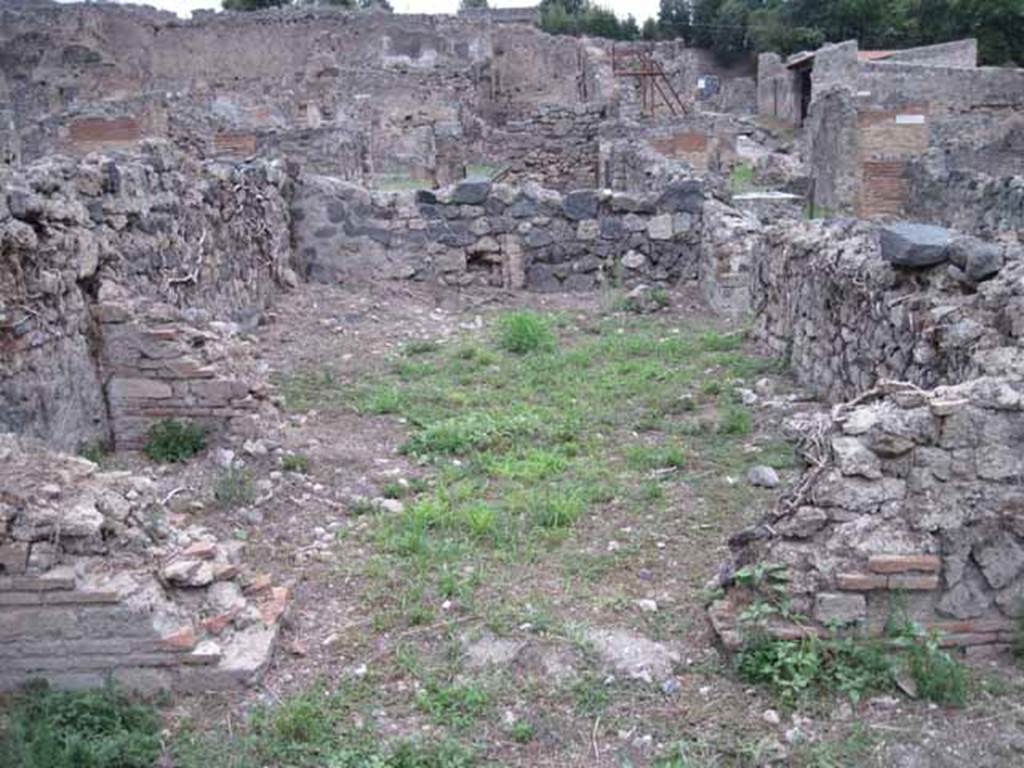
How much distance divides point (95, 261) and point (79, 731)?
12.2ft

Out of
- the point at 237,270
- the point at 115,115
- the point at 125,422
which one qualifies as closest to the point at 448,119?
the point at 115,115

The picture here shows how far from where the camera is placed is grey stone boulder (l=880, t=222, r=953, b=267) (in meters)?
5.16

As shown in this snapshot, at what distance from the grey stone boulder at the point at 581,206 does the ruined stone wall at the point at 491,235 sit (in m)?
0.01

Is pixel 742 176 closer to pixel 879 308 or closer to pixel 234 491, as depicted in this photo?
pixel 879 308

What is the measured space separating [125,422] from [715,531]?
3510mm

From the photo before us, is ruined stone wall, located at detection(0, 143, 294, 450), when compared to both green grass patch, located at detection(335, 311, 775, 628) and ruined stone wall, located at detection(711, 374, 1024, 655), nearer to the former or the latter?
green grass patch, located at detection(335, 311, 775, 628)

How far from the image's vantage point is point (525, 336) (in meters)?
8.48

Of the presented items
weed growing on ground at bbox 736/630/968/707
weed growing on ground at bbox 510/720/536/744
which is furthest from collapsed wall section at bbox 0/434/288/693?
weed growing on ground at bbox 736/630/968/707

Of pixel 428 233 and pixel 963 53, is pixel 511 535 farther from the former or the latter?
pixel 963 53

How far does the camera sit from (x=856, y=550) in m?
3.65

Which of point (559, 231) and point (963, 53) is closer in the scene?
point (559, 231)

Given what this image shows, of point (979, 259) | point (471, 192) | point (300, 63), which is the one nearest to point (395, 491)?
point (979, 259)

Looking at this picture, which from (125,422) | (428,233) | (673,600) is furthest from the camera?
(428,233)

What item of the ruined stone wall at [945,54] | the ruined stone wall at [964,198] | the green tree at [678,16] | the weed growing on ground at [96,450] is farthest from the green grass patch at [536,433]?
the green tree at [678,16]
